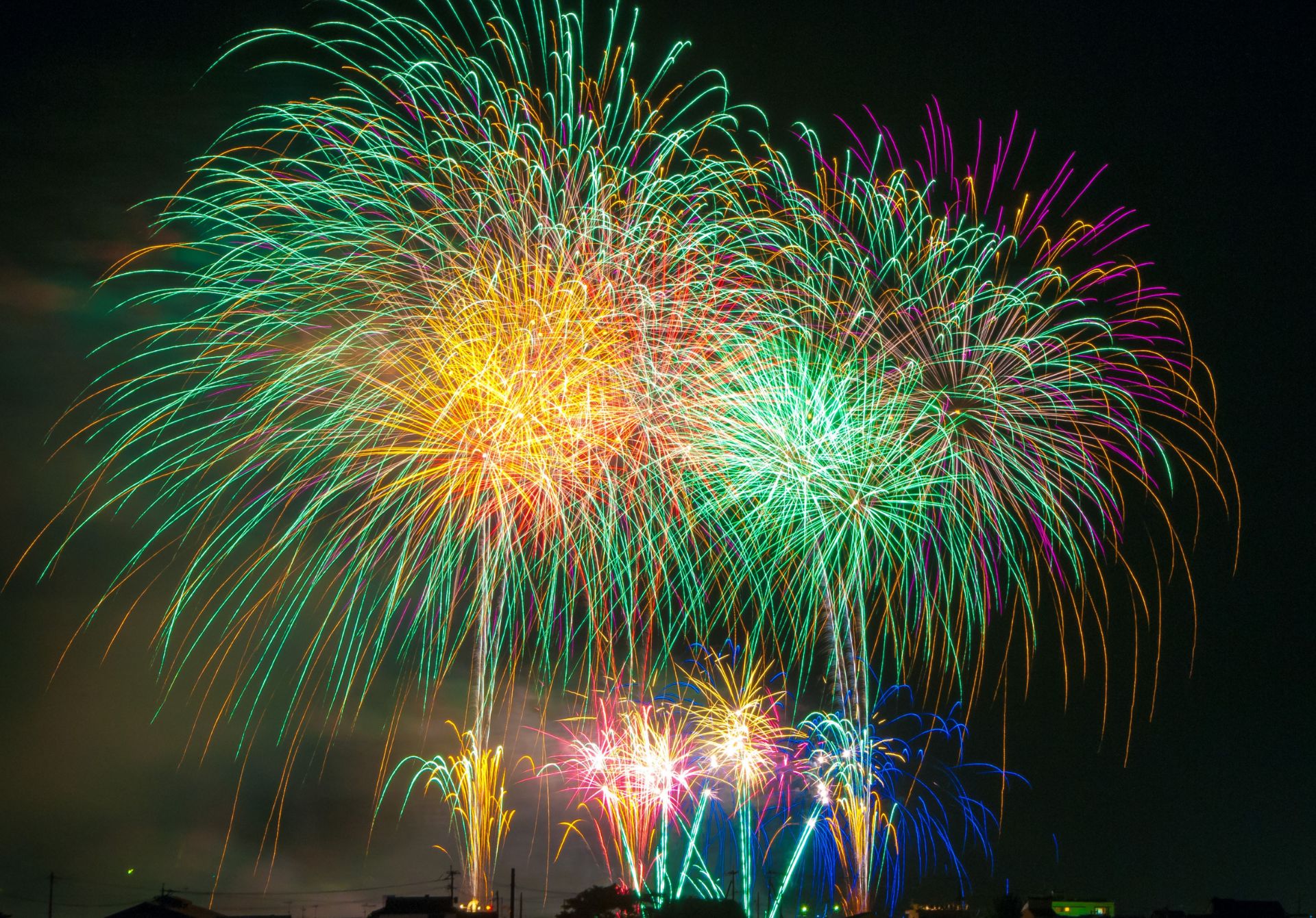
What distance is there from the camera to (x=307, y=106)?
88.5 feet

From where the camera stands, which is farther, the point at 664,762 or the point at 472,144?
the point at 664,762

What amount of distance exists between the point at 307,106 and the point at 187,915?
3909 centimetres

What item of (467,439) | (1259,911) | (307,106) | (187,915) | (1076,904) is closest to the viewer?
(307,106)

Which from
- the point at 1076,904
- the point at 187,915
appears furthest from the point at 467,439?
the point at 1076,904

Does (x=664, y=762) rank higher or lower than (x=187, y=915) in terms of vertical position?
higher

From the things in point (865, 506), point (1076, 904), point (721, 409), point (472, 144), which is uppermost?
point (472, 144)

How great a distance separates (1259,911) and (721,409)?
48.1m

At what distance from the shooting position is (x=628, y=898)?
1437 inches

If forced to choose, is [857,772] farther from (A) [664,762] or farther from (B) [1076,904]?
(B) [1076,904]

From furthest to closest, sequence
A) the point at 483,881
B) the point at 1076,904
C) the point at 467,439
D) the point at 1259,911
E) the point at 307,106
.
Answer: the point at 1076,904 < the point at 1259,911 < the point at 483,881 < the point at 467,439 < the point at 307,106

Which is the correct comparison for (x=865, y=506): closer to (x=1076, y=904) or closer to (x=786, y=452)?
(x=786, y=452)

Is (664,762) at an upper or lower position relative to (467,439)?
lower

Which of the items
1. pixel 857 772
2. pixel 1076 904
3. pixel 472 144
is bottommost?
pixel 1076 904

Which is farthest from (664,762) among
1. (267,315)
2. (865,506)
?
(267,315)
